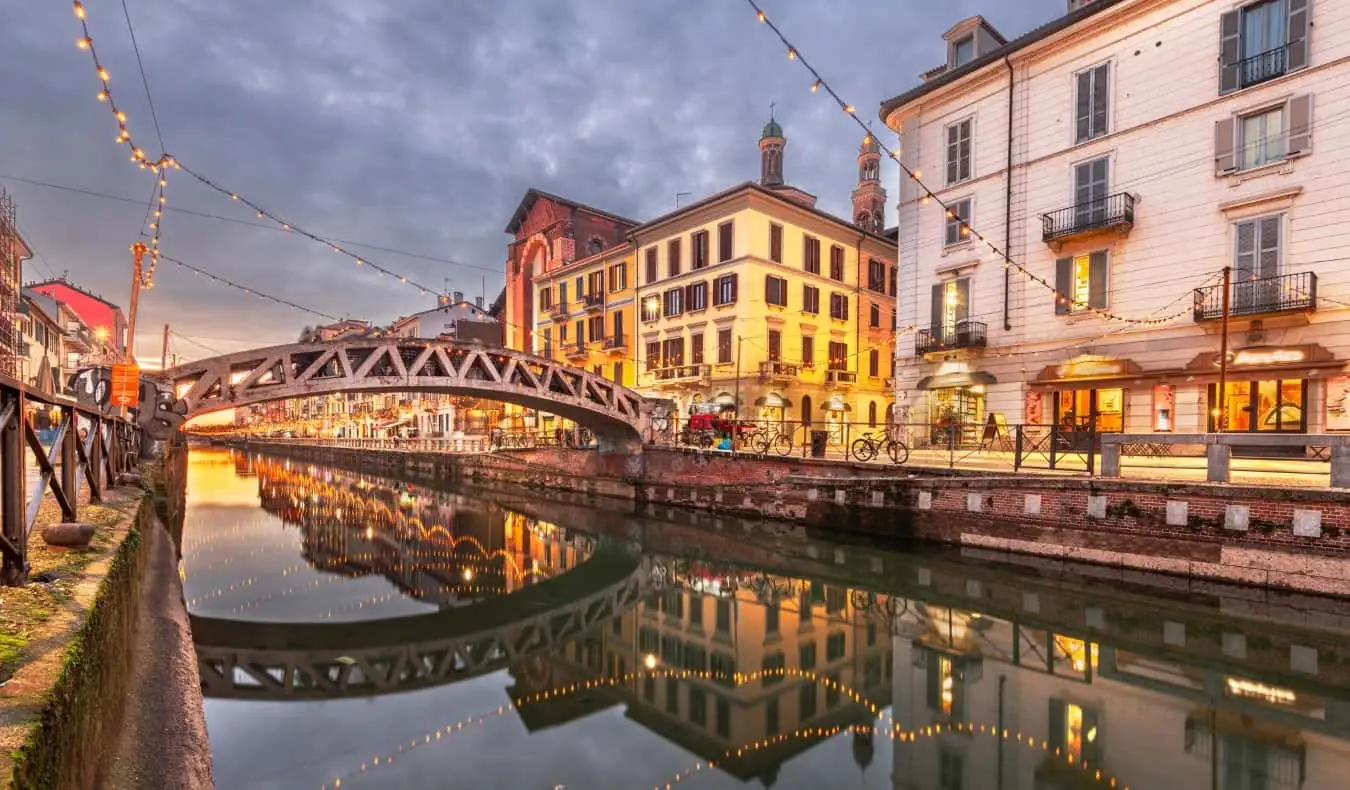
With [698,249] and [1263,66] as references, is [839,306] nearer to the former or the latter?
[698,249]

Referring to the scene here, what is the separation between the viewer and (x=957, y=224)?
24172 millimetres

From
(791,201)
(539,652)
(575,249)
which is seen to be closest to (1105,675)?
(539,652)

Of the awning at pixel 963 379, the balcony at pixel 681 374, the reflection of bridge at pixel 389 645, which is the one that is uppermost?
the balcony at pixel 681 374

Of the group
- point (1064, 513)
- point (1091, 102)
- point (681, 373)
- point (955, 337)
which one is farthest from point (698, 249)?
point (1064, 513)

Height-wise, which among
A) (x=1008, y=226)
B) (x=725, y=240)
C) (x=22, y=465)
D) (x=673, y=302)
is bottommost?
(x=22, y=465)

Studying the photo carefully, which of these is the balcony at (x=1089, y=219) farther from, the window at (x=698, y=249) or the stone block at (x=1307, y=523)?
the window at (x=698, y=249)

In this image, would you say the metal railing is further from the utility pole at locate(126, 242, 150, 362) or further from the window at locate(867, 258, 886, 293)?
the window at locate(867, 258, 886, 293)

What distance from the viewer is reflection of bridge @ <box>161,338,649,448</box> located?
1750 centimetres

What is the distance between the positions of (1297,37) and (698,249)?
2266 centimetres

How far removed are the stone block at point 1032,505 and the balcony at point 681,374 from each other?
20123 millimetres

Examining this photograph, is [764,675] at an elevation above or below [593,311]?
below

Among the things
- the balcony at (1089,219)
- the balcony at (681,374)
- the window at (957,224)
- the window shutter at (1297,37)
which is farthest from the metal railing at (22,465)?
the balcony at (681,374)

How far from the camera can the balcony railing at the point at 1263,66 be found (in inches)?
688

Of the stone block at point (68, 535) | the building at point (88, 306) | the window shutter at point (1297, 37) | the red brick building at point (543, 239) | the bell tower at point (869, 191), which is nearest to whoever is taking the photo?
the stone block at point (68, 535)
